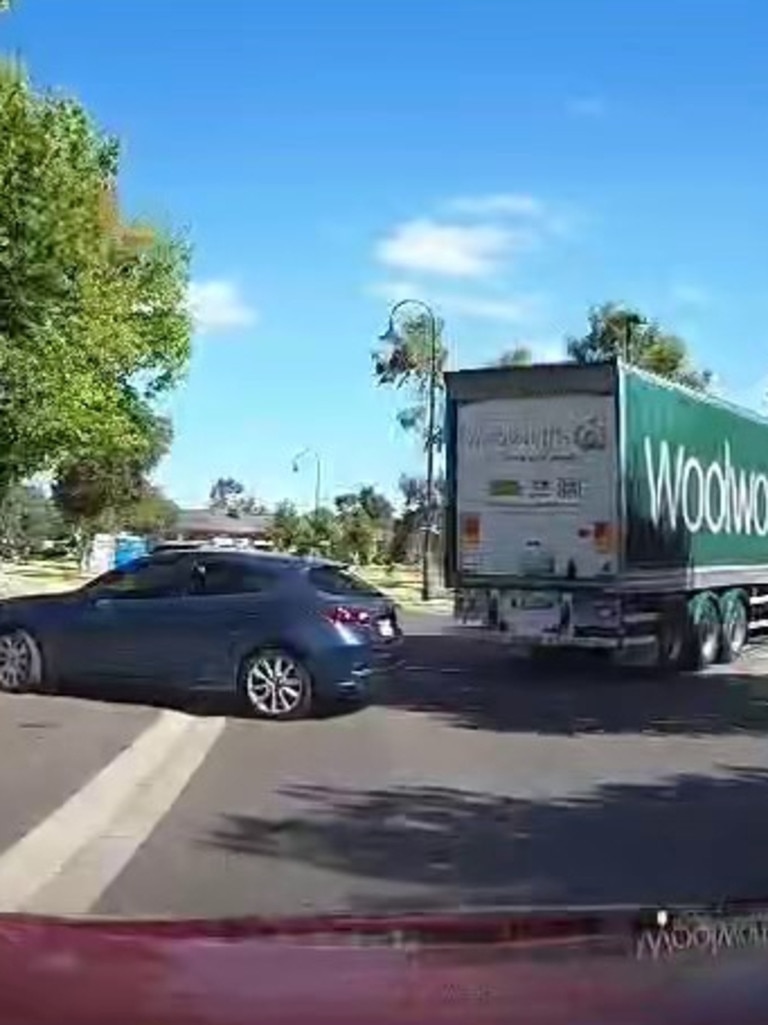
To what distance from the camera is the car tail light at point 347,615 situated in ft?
51.0

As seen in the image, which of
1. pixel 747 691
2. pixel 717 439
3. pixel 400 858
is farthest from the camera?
pixel 717 439

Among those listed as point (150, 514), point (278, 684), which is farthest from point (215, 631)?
point (150, 514)

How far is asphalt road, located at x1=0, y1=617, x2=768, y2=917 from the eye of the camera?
25.7ft

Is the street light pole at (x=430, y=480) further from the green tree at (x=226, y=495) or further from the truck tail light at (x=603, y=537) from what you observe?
the green tree at (x=226, y=495)

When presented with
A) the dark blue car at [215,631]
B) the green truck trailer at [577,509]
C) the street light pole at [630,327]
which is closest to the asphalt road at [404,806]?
the dark blue car at [215,631]

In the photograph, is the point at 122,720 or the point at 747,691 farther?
the point at 747,691

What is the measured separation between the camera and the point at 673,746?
1365cm

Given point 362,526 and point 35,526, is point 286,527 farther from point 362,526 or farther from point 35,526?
point 35,526

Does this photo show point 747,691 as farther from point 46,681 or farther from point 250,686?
point 46,681

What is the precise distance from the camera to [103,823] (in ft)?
30.5

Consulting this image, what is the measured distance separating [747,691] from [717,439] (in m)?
5.20

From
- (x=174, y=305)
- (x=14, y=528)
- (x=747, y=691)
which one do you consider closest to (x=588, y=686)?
(x=747, y=691)

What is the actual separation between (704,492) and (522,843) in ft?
46.1

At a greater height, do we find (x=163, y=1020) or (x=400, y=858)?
(x=163, y=1020)
